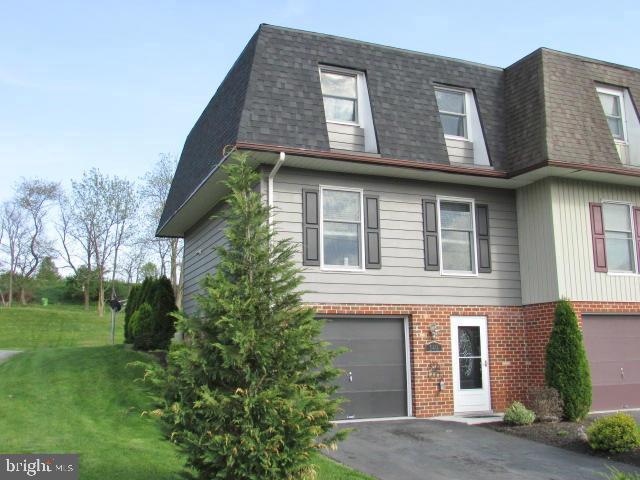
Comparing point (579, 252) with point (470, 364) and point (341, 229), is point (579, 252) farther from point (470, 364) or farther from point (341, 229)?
point (341, 229)

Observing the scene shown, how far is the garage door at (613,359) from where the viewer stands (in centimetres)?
1288

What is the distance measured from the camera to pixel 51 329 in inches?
1248

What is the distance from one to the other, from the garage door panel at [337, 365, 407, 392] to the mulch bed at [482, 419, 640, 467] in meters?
1.80

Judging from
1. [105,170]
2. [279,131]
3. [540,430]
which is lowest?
[540,430]

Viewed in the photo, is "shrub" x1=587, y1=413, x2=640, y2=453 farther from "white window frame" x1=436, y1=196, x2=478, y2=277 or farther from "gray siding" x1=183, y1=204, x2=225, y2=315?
"gray siding" x1=183, y1=204, x2=225, y2=315

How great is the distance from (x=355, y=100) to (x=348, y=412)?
5905 millimetres

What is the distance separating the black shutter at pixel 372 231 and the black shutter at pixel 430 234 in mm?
1023

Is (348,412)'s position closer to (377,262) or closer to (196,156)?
(377,262)

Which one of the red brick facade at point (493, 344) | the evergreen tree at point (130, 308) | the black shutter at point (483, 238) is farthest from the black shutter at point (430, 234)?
the evergreen tree at point (130, 308)

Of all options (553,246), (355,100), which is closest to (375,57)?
(355,100)

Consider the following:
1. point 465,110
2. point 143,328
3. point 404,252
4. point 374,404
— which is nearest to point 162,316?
point 143,328

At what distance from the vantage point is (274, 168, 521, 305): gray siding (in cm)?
1163

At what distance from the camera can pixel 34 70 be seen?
13648 millimetres

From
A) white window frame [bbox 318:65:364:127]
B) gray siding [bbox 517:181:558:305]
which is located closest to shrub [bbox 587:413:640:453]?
gray siding [bbox 517:181:558:305]
